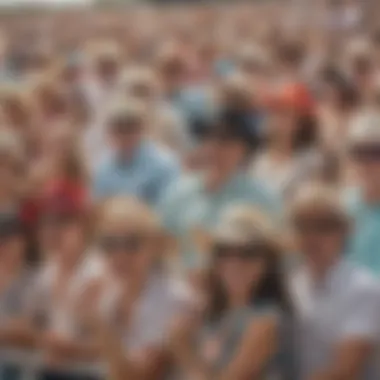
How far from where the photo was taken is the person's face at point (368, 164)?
134 cm

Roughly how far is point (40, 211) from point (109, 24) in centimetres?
39

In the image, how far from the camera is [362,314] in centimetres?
129

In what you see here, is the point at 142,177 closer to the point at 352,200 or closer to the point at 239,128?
the point at 239,128

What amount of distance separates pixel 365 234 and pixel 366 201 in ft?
0.16

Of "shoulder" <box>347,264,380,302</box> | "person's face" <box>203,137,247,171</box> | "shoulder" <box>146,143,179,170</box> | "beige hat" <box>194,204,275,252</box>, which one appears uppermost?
"shoulder" <box>146,143,179,170</box>

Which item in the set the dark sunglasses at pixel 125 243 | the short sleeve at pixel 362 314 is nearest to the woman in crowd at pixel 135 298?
the dark sunglasses at pixel 125 243

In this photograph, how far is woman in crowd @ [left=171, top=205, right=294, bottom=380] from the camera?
1300mm

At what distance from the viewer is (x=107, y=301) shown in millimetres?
1391

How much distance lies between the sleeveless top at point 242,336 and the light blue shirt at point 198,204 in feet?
0.34

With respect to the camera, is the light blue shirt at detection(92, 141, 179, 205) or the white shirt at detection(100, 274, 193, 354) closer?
the white shirt at detection(100, 274, 193, 354)

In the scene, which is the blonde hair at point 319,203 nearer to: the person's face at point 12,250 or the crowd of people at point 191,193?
the crowd of people at point 191,193

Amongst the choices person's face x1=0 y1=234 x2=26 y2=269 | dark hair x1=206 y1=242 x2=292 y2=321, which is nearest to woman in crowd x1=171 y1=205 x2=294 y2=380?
dark hair x1=206 y1=242 x2=292 y2=321

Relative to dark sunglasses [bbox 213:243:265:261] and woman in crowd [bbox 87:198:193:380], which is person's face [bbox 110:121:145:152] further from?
dark sunglasses [bbox 213:243:265:261]

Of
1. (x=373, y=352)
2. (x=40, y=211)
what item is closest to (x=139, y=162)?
(x=40, y=211)
